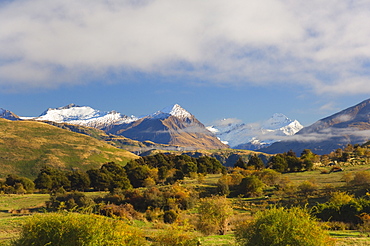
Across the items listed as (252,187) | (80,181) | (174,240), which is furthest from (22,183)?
(174,240)

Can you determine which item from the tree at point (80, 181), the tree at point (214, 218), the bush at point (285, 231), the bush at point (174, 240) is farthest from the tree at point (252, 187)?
the bush at point (174, 240)

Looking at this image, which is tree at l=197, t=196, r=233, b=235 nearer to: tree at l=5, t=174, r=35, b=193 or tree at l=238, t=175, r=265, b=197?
tree at l=238, t=175, r=265, b=197

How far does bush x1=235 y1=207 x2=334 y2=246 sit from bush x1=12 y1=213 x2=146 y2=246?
9.04m

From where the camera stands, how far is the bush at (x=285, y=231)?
74.8ft

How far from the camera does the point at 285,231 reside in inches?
917

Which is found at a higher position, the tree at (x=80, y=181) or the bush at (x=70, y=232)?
the tree at (x=80, y=181)

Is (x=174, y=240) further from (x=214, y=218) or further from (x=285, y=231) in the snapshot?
(x=214, y=218)

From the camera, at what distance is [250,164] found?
136 m

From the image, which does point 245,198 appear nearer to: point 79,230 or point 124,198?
point 124,198

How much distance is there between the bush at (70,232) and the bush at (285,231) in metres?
9.04

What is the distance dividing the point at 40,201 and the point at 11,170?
10756 centimetres

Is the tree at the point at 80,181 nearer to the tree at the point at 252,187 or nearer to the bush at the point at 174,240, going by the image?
the tree at the point at 252,187

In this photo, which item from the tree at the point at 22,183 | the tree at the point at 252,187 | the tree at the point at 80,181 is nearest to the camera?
the tree at the point at 252,187

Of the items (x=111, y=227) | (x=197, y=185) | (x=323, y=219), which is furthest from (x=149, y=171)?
(x=111, y=227)
